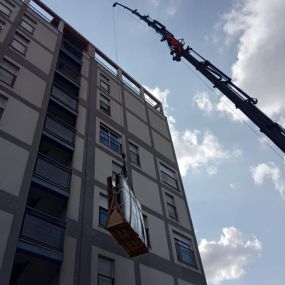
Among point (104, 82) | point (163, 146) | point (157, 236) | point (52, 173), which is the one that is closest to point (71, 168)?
point (52, 173)

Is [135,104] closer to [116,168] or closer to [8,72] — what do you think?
[116,168]

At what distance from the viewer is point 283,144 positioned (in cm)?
1780

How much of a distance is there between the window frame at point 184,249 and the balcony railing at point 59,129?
9216 mm

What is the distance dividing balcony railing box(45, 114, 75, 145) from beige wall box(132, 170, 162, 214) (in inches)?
205

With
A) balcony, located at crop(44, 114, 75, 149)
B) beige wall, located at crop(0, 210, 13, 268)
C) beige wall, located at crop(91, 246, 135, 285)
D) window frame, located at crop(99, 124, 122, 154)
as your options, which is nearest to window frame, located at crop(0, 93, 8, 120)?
balcony, located at crop(44, 114, 75, 149)

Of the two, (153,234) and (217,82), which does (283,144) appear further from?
(153,234)

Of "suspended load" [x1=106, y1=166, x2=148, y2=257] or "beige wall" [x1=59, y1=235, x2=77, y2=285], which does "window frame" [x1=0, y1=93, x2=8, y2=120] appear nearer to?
"beige wall" [x1=59, y1=235, x2=77, y2=285]

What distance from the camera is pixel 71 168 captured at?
59.3 ft

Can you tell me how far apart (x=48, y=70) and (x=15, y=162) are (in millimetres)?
9533

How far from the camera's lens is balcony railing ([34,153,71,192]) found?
53.0 feet

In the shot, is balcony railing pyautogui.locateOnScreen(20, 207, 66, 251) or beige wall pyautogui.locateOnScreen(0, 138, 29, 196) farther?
beige wall pyautogui.locateOnScreen(0, 138, 29, 196)

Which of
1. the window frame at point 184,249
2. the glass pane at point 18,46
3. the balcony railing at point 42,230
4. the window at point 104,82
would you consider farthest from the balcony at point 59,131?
the window at point 104,82

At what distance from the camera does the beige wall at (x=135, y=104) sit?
96.5ft

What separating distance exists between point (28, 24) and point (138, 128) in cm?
1211
